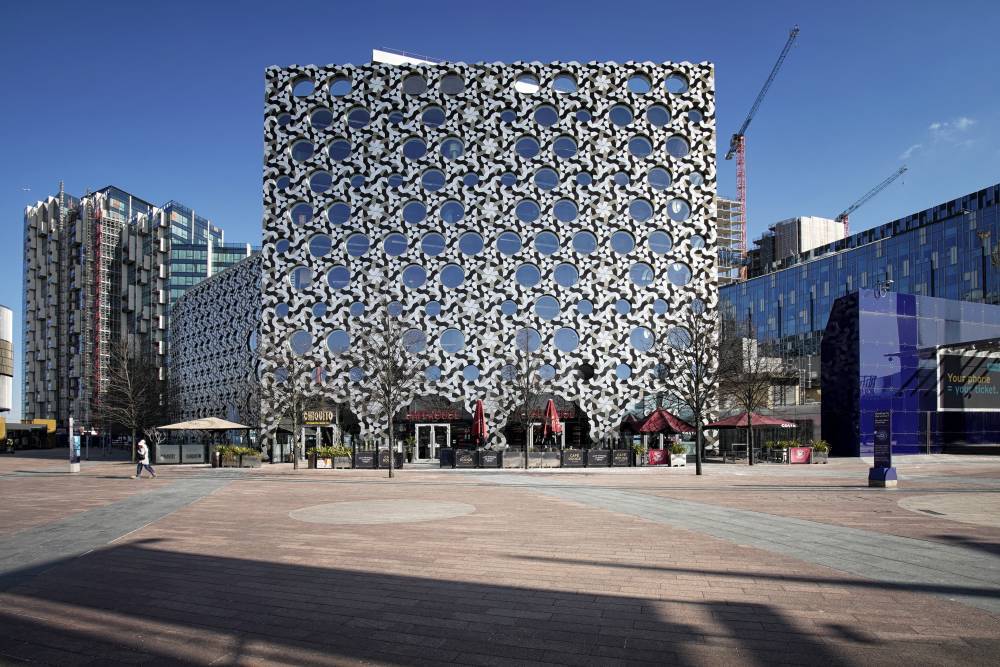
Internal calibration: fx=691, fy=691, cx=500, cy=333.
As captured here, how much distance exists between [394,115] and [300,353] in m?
18.9

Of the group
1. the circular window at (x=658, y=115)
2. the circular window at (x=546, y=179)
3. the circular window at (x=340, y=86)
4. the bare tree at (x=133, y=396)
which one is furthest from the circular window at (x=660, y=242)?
the bare tree at (x=133, y=396)

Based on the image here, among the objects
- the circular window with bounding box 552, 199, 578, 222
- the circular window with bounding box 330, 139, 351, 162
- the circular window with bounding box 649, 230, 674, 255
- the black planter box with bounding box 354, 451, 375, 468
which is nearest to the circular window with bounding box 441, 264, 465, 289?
the circular window with bounding box 552, 199, 578, 222

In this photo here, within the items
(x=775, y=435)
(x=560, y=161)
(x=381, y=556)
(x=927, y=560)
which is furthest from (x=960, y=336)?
(x=381, y=556)

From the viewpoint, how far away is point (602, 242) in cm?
5097

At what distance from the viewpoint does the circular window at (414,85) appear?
5169 centimetres

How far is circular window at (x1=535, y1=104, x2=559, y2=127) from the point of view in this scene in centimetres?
→ 5162

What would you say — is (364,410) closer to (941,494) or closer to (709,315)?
(709,315)

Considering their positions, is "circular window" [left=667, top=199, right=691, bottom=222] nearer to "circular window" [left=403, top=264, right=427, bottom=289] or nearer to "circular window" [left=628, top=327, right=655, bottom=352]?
"circular window" [left=628, top=327, right=655, bottom=352]

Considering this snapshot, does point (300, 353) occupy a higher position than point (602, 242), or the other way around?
point (602, 242)

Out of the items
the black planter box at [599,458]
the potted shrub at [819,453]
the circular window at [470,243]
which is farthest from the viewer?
the circular window at [470,243]

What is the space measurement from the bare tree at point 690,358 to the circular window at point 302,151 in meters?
29.2

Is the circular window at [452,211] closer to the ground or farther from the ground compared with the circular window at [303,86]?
closer to the ground

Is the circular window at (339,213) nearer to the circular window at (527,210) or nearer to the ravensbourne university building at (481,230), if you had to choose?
the ravensbourne university building at (481,230)

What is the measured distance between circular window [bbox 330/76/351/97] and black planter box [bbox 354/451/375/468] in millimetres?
29327
